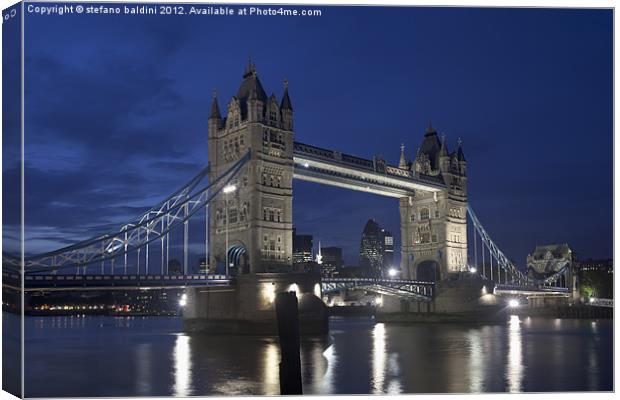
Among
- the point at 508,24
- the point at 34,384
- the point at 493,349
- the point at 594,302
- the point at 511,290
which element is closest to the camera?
the point at 508,24

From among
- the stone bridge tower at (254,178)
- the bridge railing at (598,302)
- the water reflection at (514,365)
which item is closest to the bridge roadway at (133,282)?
the stone bridge tower at (254,178)

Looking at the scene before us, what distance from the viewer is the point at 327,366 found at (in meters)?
27.8

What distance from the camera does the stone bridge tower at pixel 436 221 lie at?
62.5 metres

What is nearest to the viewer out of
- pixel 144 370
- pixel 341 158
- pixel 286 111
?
pixel 144 370

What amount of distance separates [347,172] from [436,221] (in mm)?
15476

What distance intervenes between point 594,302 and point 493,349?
4726 cm

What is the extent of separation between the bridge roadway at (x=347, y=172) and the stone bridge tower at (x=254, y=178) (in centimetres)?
187

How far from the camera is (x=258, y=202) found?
4228 cm

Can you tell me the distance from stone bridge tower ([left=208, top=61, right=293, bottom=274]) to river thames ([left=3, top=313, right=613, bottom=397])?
19.4 feet

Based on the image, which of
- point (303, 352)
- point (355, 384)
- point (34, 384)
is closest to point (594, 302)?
point (303, 352)

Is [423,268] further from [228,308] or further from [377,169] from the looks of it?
[228,308]

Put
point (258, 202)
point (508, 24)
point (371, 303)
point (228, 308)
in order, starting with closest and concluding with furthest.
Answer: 1. point (508, 24)
2. point (228, 308)
3. point (258, 202)
4. point (371, 303)

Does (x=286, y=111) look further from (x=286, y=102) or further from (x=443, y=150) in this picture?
(x=443, y=150)

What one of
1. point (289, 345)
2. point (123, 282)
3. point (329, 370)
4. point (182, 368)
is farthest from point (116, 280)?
point (289, 345)
